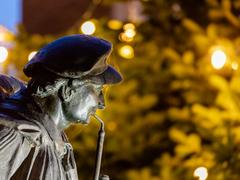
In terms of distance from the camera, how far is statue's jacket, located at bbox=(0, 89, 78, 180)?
237 centimetres

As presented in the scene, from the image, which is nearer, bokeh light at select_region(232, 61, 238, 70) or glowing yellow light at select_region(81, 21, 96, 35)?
bokeh light at select_region(232, 61, 238, 70)

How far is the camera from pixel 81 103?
2482 millimetres

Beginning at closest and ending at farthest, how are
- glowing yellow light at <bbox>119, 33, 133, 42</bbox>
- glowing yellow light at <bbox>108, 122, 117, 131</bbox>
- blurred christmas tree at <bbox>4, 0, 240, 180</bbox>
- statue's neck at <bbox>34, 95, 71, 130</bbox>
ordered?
statue's neck at <bbox>34, 95, 71, 130</bbox>
blurred christmas tree at <bbox>4, 0, 240, 180</bbox>
glowing yellow light at <bbox>108, 122, 117, 131</bbox>
glowing yellow light at <bbox>119, 33, 133, 42</bbox>

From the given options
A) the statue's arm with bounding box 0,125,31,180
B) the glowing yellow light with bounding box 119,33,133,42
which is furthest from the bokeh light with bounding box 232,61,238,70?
the statue's arm with bounding box 0,125,31,180

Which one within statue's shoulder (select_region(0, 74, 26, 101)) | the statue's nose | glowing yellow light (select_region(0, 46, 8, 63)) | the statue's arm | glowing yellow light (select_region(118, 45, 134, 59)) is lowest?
the statue's arm

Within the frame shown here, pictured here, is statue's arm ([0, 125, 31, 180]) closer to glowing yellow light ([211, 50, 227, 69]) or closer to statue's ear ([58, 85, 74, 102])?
statue's ear ([58, 85, 74, 102])

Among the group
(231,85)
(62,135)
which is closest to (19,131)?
(62,135)

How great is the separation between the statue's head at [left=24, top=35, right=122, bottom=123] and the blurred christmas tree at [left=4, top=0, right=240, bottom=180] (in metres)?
3.58

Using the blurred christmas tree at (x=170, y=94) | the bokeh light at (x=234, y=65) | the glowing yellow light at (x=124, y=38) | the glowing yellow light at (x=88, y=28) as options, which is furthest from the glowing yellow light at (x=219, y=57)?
the glowing yellow light at (x=124, y=38)

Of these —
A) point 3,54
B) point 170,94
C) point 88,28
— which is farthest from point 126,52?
point 3,54

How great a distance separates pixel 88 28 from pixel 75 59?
532 cm

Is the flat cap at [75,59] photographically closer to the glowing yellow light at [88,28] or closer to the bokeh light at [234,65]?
the bokeh light at [234,65]

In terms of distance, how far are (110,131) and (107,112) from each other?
33cm

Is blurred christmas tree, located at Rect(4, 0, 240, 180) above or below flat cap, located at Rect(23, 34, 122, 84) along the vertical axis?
above
